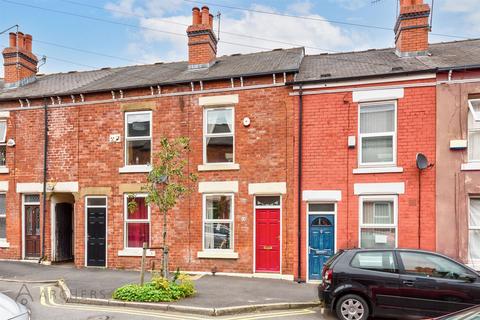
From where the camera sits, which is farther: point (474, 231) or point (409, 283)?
point (474, 231)

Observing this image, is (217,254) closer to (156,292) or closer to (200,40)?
(156,292)

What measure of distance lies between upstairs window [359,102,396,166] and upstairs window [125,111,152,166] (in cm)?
708

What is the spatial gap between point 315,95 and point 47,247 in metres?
11.1

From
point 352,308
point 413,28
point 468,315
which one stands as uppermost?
point 413,28

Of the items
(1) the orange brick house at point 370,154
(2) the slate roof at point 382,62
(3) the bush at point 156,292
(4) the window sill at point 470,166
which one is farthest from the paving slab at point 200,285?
(2) the slate roof at point 382,62

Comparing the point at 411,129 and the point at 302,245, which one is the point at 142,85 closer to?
the point at 302,245

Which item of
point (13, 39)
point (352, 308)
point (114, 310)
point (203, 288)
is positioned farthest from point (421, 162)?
point (13, 39)

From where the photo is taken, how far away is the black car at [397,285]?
7.77 meters

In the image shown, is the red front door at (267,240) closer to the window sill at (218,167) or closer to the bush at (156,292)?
the window sill at (218,167)

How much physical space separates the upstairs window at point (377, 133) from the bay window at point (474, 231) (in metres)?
2.44

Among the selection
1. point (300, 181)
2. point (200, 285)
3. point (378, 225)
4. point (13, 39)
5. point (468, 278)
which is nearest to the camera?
point (468, 278)

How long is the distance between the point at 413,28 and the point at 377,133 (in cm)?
394

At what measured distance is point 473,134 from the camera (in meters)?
11.6

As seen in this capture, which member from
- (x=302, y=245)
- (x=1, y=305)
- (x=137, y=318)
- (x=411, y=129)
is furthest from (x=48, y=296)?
(x=411, y=129)
